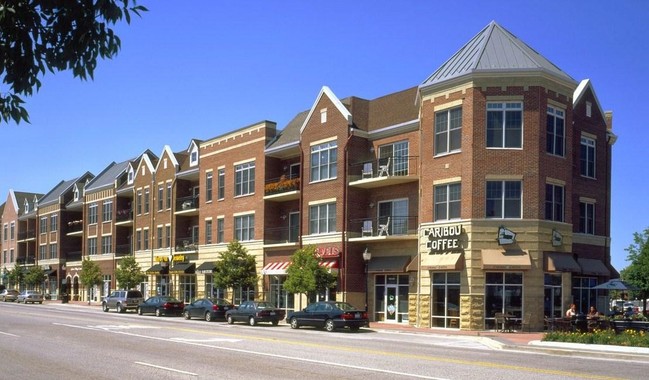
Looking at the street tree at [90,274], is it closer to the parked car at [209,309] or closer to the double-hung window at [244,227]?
the double-hung window at [244,227]

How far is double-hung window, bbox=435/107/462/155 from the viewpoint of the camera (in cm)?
3328

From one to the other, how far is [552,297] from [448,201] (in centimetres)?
657

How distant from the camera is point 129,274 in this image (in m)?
58.2

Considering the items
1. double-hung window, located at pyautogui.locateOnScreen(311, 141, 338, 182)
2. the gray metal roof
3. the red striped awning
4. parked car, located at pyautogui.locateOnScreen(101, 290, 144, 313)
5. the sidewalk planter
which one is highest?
the gray metal roof

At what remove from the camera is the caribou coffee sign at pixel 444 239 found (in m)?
32.4

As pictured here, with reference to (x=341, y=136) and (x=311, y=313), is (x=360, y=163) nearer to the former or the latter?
(x=341, y=136)

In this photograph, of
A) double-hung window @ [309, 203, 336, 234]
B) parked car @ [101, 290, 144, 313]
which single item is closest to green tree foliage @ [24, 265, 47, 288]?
parked car @ [101, 290, 144, 313]

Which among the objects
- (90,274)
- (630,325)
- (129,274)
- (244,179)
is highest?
(244,179)

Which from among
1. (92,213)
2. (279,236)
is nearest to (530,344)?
(279,236)

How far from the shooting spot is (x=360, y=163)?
127 ft

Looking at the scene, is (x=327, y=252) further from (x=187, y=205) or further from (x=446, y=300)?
(x=187, y=205)

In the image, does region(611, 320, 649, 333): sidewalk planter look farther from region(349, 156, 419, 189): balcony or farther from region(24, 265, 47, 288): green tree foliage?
region(24, 265, 47, 288): green tree foliage

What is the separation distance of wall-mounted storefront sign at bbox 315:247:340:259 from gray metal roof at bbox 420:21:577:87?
10.4m

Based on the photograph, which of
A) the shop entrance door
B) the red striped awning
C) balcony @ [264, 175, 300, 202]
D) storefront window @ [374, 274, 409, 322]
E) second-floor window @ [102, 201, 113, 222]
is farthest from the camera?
second-floor window @ [102, 201, 113, 222]
